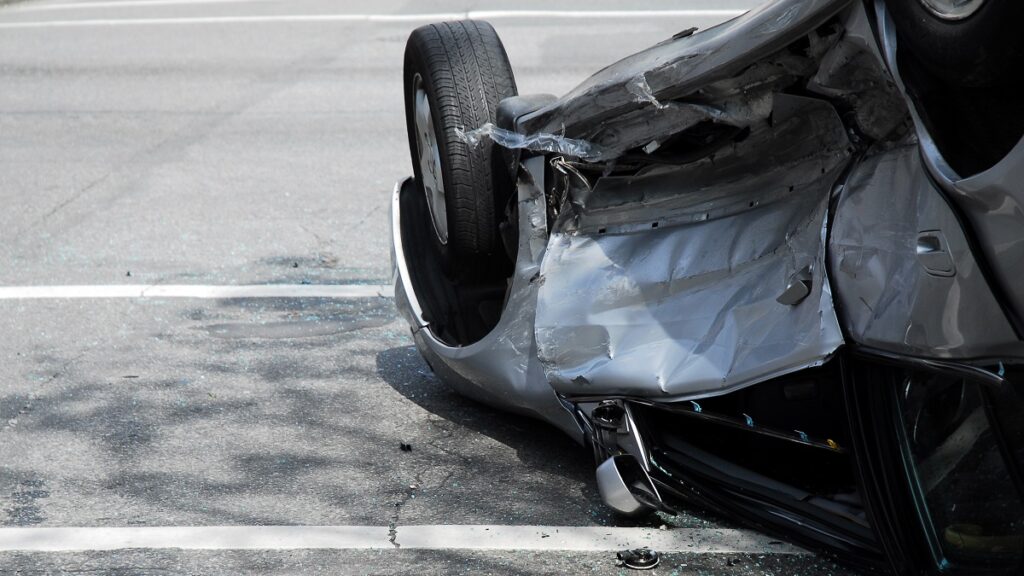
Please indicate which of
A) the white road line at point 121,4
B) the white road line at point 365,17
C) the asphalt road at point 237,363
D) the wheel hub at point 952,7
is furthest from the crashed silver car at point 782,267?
the white road line at point 121,4

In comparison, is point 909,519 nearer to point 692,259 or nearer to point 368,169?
point 692,259

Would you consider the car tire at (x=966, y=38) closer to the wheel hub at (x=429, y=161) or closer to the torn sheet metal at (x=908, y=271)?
the torn sheet metal at (x=908, y=271)

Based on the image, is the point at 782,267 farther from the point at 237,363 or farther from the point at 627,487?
the point at 237,363

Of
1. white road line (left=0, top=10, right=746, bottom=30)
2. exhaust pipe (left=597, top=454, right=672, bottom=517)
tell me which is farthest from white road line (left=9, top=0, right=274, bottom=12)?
exhaust pipe (left=597, top=454, right=672, bottom=517)

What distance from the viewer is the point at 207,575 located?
3.14m

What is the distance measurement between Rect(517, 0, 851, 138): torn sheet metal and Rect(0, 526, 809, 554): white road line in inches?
41.5

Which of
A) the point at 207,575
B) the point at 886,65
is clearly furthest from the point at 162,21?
the point at 886,65

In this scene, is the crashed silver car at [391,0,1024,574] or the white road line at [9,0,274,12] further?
the white road line at [9,0,274,12]

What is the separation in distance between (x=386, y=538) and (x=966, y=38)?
192 centimetres

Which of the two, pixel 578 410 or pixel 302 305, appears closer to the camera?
pixel 578 410

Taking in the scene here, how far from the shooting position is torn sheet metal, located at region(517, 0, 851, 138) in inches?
102

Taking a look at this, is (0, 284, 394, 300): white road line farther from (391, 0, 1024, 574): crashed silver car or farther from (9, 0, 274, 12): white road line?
(9, 0, 274, 12): white road line

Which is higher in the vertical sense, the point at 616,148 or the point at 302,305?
the point at 616,148

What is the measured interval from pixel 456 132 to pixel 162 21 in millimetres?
10544
